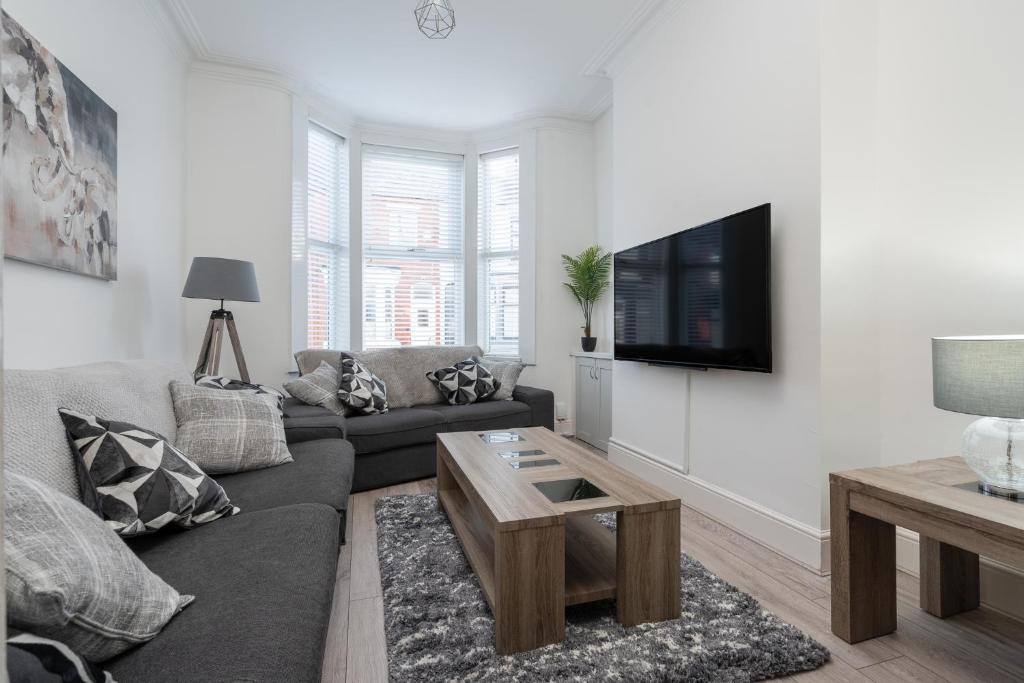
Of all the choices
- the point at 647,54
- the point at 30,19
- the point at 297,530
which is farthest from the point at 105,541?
the point at 647,54

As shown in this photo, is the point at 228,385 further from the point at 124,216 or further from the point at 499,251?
the point at 499,251

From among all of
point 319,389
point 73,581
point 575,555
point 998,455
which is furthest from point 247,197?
point 998,455

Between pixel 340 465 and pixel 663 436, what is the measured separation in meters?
1.82

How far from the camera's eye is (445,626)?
1775 millimetres

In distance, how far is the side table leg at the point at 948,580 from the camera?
1.85 metres

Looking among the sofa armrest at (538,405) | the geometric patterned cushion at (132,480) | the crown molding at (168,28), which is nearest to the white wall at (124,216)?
the crown molding at (168,28)

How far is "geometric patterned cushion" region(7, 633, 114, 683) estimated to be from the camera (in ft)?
2.60

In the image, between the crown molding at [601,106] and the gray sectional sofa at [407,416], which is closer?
the gray sectional sofa at [407,416]

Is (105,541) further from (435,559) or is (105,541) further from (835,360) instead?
(835,360)

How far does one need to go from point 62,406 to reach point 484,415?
242 cm

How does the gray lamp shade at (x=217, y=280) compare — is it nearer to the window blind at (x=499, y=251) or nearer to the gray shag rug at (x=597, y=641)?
the gray shag rug at (x=597, y=641)

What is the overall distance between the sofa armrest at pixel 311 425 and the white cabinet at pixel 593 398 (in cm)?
194

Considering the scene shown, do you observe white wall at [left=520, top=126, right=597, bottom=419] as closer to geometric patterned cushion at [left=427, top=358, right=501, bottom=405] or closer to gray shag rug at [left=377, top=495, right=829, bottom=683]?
geometric patterned cushion at [left=427, top=358, right=501, bottom=405]

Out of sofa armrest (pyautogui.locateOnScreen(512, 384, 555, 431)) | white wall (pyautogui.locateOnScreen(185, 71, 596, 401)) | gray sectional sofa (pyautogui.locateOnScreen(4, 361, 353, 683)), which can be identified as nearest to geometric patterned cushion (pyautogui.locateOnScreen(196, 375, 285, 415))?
gray sectional sofa (pyautogui.locateOnScreen(4, 361, 353, 683))
